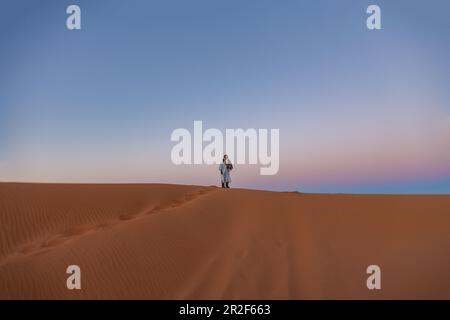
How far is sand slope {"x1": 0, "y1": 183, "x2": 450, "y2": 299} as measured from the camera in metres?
5.89

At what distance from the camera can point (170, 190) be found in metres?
12.3

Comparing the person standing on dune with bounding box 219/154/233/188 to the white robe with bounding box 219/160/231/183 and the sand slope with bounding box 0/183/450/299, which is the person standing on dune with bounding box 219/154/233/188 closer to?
Answer: the white robe with bounding box 219/160/231/183

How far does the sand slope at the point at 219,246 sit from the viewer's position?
5.89 meters

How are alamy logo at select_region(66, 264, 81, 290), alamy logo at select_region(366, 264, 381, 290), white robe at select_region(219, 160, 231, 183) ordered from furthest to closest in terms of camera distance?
white robe at select_region(219, 160, 231, 183), alamy logo at select_region(366, 264, 381, 290), alamy logo at select_region(66, 264, 81, 290)

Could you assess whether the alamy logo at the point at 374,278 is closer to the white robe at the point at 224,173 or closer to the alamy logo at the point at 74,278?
the alamy logo at the point at 74,278

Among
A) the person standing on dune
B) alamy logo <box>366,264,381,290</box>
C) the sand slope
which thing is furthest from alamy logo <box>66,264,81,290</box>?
the person standing on dune

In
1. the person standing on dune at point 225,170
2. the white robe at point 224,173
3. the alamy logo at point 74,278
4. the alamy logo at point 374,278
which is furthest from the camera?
the white robe at point 224,173

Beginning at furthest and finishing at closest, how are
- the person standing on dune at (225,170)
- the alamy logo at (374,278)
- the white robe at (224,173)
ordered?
the white robe at (224,173) < the person standing on dune at (225,170) < the alamy logo at (374,278)

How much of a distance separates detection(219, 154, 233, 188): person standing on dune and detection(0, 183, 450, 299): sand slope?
3.66 metres

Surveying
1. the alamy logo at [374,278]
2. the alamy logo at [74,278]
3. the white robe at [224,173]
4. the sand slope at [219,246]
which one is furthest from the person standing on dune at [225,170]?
the alamy logo at [74,278]

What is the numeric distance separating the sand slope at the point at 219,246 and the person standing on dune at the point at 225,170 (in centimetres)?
366
